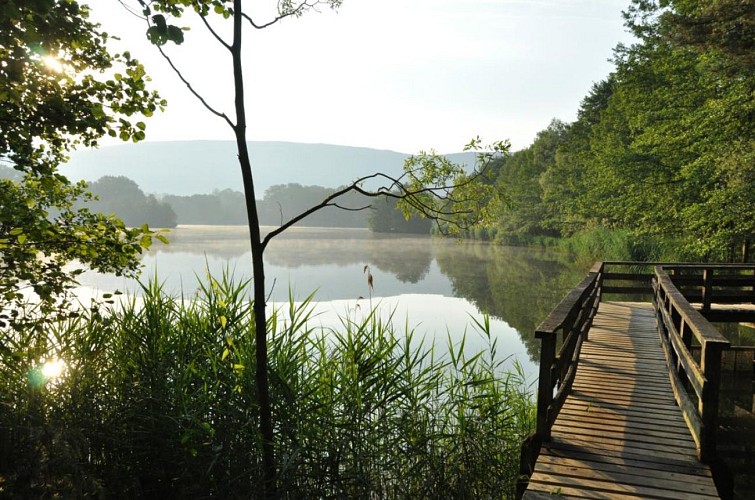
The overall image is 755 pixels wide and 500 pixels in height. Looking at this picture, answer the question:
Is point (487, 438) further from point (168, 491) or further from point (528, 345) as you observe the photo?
point (528, 345)

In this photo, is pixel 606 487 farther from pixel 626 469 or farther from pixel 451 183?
pixel 451 183

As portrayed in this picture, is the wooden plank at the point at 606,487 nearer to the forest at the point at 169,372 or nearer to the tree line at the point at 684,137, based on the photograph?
the forest at the point at 169,372

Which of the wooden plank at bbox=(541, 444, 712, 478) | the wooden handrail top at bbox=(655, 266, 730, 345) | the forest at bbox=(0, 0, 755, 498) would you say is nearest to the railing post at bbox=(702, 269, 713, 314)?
the wooden handrail top at bbox=(655, 266, 730, 345)

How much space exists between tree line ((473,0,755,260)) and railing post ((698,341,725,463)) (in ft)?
7.37

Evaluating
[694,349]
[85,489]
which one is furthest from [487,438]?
[694,349]

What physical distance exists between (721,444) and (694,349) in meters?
5.88

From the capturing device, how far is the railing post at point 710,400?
4.77 meters

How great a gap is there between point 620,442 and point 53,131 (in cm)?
580

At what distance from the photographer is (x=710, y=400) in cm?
481

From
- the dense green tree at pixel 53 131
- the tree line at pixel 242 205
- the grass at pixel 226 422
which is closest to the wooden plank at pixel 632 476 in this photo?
the grass at pixel 226 422

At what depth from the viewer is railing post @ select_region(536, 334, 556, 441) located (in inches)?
195

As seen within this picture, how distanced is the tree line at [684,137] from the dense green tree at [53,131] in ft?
11.6

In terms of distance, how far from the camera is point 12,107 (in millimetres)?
4629

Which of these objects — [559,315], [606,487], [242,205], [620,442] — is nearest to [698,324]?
[559,315]
